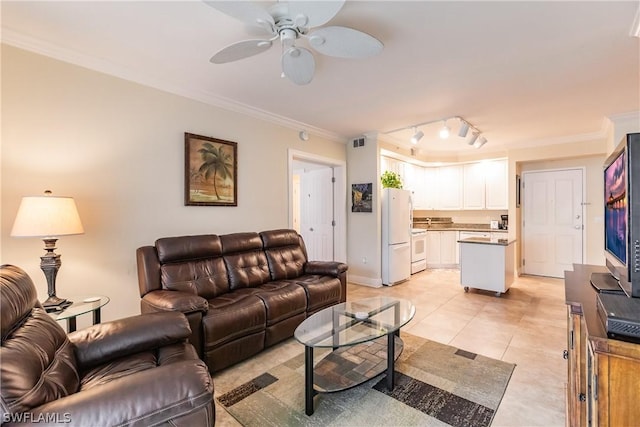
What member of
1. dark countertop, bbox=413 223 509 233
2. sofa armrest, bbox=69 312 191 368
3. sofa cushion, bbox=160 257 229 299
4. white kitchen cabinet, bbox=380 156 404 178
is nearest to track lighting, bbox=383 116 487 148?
white kitchen cabinet, bbox=380 156 404 178

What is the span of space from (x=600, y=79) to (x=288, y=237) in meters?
3.52

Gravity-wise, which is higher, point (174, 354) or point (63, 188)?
point (63, 188)

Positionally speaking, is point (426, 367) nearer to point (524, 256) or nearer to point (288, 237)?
point (288, 237)

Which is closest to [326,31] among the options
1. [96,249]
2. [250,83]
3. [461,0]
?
[461,0]

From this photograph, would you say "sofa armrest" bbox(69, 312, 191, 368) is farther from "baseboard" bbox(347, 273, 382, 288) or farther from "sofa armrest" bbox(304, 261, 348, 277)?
"baseboard" bbox(347, 273, 382, 288)

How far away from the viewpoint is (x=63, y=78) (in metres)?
2.37

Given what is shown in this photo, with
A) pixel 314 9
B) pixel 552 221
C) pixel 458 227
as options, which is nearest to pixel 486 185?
pixel 458 227

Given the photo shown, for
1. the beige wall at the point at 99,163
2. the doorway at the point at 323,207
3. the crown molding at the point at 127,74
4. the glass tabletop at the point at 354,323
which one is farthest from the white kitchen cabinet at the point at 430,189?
the beige wall at the point at 99,163

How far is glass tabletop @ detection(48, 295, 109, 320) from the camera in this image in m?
1.94

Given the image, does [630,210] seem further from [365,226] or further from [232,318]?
[365,226]

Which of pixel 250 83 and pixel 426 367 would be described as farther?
pixel 250 83

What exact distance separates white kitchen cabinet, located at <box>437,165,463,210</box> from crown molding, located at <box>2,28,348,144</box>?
3.82 m

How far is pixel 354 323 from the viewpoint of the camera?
2.27 meters

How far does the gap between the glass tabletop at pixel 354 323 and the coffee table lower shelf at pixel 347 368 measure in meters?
0.10
